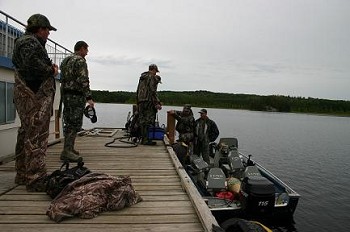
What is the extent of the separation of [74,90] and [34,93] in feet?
5.60

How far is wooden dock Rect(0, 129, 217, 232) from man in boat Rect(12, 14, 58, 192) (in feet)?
1.20

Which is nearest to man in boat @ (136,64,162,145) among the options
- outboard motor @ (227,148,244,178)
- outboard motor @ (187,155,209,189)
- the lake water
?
outboard motor @ (187,155,209,189)

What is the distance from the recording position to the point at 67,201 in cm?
363

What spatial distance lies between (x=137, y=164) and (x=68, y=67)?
2218 millimetres

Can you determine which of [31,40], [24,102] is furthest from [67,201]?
[31,40]

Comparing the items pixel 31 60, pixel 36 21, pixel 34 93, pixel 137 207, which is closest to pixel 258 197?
pixel 137 207

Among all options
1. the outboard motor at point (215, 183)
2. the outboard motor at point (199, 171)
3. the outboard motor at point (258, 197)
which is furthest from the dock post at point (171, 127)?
the outboard motor at point (258, 197)

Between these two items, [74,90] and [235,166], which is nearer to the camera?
[74,90]

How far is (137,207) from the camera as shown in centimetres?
401

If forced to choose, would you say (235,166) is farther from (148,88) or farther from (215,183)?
(148,88)

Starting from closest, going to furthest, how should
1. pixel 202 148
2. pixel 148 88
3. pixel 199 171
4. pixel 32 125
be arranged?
pixel 32 125
pixel 148 88
pixel 199 171
pixel 202 148

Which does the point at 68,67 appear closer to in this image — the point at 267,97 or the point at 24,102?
the point at 24,102

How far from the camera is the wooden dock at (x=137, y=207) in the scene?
3406 mm

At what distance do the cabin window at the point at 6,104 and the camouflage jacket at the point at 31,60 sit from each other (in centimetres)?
376
